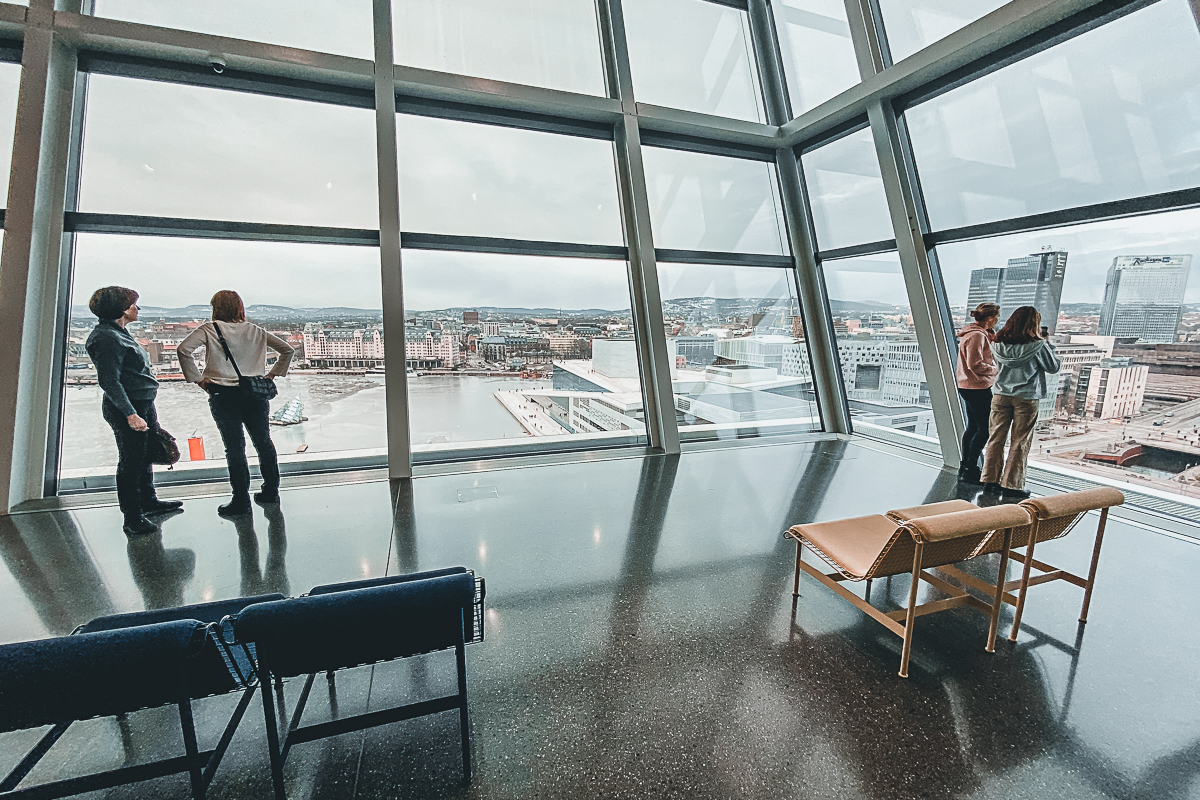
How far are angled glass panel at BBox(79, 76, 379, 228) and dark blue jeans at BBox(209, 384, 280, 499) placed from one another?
1.72m

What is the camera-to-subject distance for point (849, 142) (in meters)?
5.23

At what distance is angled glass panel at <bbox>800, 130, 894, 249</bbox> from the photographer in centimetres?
502

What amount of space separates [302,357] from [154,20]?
2.92 m

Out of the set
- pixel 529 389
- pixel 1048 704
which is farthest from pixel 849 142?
pixel 1048 704

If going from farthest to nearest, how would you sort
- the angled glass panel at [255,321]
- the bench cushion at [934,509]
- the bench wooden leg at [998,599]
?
the angled glass panel at [255,321]
the bench cushion at [934,509]
the bench wooden leg at [998,599]

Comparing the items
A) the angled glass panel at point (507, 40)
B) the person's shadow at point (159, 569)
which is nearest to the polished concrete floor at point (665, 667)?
the person's shadow at point (159, 569)

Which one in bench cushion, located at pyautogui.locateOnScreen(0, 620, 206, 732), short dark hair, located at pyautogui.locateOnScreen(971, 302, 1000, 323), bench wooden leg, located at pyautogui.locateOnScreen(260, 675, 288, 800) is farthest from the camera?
short dark hair, located at pyautogui.locateOnScreen(971, 302, 1000, 323)

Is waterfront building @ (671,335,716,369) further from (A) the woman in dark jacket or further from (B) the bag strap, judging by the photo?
(A) the woman in dark jacket

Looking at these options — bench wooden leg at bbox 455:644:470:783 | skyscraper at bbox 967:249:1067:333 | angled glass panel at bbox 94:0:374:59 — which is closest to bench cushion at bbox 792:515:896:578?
bench wooden leg at bbox 455:644:470:783

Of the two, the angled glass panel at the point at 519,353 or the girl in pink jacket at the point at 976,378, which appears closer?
the girl in pink jacket at the point at 976,378

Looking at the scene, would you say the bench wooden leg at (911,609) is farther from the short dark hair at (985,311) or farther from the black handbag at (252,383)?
the black handbag at (252,383)

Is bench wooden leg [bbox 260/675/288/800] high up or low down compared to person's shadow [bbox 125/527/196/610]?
down

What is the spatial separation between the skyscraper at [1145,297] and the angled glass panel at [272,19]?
249 inches

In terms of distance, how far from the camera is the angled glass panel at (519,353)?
4699 mm
